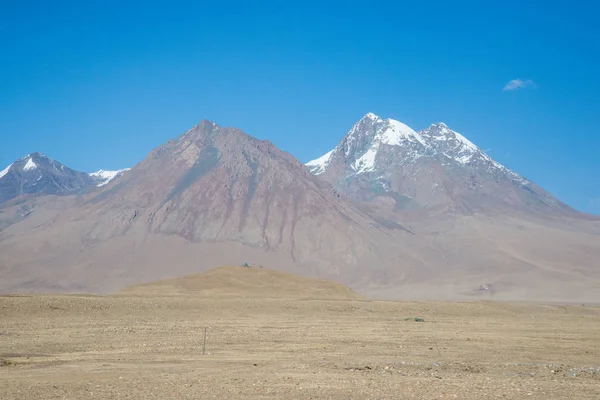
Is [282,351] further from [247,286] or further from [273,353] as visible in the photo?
[247,286]

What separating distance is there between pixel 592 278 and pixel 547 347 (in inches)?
7043

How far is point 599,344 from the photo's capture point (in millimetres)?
35375

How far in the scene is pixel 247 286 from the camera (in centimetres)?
7575

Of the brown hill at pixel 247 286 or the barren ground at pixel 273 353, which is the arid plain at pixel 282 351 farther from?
the brown hill at pixel 247 286

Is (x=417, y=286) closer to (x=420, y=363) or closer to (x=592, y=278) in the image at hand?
(x=592, y=278)

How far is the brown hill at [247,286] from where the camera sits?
71938 mm

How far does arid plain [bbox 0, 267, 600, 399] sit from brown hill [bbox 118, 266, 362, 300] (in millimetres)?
13405

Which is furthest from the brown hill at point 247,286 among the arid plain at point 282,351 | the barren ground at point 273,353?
the barren ground at point 273,353

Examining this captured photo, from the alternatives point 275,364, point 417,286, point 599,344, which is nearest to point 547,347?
point 599,344

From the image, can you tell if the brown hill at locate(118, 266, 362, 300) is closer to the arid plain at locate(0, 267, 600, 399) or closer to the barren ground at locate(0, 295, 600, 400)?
the arid plain at locate(0, 267, 600, 399)

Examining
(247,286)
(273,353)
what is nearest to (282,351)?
(273,353)

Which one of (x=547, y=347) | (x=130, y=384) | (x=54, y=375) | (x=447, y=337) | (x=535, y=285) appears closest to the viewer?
(x=130, y=384)

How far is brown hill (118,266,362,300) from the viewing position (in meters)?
71.9

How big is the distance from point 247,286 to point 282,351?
151ft
